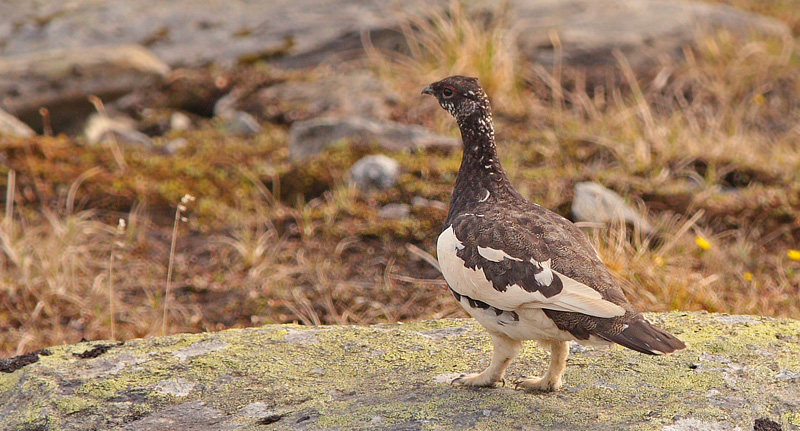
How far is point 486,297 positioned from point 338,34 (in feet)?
30.8

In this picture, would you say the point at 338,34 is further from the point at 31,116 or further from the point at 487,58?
the point at 31,116

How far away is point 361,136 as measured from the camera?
8516mm

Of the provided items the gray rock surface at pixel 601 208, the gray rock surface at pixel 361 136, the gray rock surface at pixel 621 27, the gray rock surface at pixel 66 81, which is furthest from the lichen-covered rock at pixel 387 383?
the gray rock surface at pixel 621 27

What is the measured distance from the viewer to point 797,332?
13.8ft

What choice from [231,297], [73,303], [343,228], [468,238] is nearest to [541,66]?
[343,228]

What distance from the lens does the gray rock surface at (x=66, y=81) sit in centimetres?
1025

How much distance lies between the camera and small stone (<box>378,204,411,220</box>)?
7215mm

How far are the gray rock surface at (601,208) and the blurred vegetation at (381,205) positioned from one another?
0.42 feet

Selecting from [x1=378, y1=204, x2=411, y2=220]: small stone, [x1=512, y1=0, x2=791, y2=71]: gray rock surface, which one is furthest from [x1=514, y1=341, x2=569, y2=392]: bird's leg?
[x1=512, y1=0, x2=791, y2=71]: gray rock surface

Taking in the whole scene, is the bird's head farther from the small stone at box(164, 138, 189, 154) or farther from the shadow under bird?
the small stone at box(164, 138, 189, 154)

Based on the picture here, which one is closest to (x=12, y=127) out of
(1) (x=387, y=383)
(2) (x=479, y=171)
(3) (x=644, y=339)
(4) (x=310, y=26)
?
(4) (x=310, y=26)

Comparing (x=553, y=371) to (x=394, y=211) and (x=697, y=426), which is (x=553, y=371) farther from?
(x=394, y=211)

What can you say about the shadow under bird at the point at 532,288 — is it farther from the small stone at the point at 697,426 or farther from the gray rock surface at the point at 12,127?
the gray rock surface at the point at 12,127

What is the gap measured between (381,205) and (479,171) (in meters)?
3.21
